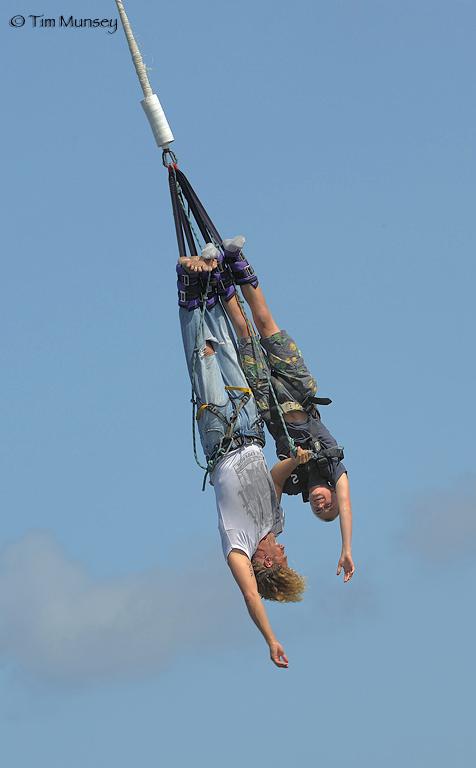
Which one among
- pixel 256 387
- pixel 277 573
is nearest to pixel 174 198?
pixel 256 387

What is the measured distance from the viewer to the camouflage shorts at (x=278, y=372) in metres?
27.9

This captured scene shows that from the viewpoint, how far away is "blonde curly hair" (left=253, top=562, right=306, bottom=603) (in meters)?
27.2

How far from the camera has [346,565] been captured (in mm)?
27250

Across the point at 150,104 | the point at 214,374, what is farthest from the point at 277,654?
the point at 150,104

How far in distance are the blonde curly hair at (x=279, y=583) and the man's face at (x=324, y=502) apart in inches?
34.2

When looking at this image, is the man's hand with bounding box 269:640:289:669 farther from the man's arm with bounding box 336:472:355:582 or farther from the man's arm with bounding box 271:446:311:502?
the man's arm with bounding box 271:446:311:502

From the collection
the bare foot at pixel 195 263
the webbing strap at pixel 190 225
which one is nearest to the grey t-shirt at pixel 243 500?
the webbing strap at pixel 190 225

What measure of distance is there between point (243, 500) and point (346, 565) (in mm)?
1558

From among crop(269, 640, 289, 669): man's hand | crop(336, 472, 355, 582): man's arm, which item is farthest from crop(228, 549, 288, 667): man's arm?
crop(336, 472, 355, 582): man's arm

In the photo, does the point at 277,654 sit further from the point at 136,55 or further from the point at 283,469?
the point at 136,55

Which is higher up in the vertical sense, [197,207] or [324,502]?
[197,207]

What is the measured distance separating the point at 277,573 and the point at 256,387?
8.16ft

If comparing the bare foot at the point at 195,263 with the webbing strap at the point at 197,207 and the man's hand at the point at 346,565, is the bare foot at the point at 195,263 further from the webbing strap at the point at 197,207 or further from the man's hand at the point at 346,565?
the man's hand at the point at 346,565

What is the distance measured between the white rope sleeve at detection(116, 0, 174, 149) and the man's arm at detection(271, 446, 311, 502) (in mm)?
4323
